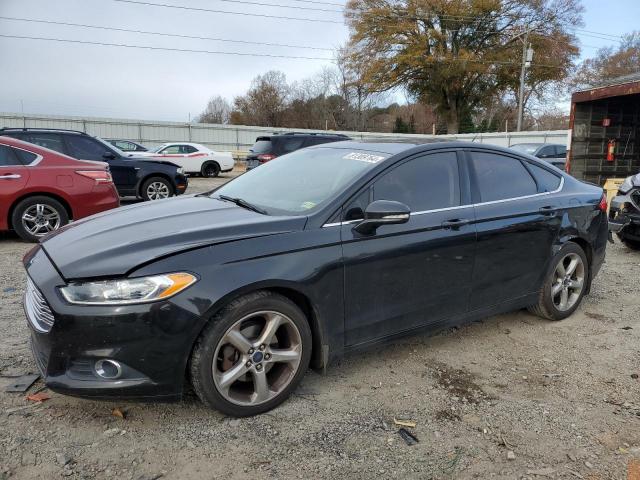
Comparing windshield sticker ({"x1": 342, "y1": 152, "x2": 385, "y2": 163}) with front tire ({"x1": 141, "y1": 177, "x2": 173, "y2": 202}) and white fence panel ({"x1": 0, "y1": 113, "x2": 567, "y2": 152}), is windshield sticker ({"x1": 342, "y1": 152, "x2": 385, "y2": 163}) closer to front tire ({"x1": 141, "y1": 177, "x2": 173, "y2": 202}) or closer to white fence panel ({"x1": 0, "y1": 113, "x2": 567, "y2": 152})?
front tire ({"x1": 141, "y1": 177, "x2": 173, "y2": 202})

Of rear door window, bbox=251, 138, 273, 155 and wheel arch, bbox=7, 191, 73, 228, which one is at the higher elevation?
rear door window, bbox=251, 138, 273, 155

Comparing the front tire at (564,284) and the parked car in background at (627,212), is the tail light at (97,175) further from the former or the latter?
the parked car in background at (627,212)

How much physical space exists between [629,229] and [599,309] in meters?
2.45

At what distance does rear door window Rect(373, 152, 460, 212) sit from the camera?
326 cm

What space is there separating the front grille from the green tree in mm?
39558

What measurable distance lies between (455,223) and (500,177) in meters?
0.76

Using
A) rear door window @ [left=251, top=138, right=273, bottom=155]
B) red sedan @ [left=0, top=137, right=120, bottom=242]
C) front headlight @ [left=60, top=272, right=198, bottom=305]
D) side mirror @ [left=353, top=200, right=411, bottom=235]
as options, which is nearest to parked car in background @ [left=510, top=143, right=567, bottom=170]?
rear door window @ [left=251, top=138, right=273, bottom=155]

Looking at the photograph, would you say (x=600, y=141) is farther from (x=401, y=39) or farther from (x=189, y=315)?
(x=401, y=39)

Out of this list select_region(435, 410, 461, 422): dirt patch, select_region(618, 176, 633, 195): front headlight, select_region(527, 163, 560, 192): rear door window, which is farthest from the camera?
select_region(618, 176, 633, 195): front headlight

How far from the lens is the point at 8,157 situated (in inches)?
269

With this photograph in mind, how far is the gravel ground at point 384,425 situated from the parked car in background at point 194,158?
17392 millimetres

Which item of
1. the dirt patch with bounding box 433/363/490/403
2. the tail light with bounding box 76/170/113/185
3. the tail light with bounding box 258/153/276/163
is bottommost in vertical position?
the dirt patch with bounding box 433/363/490/403

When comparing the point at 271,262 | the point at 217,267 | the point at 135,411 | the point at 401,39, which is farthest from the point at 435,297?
the point at 401,39

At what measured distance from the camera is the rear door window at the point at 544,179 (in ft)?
13.7
